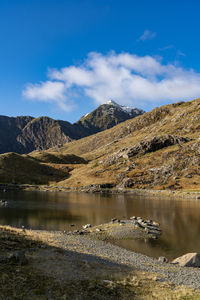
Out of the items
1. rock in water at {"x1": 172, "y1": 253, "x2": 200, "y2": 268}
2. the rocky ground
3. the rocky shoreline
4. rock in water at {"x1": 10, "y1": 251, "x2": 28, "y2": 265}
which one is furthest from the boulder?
rock in water at {"x1": 10, "y1": 251, "x2": 28, "y2": 265}

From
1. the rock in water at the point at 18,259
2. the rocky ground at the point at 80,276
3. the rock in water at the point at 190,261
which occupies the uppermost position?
the rock in water at the point at 18,259

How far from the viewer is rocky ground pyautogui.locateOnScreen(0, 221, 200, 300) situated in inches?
677

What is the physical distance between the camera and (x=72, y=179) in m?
188

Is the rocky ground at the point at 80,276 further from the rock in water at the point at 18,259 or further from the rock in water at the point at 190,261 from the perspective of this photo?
the rock in water at the point at 190,261

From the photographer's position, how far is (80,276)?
2056 centimetres

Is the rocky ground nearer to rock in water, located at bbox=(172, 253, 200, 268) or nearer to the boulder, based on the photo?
rock in water, located at bbox=(172, 253, 200, 268)

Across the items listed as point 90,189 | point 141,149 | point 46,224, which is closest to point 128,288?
point 46,224

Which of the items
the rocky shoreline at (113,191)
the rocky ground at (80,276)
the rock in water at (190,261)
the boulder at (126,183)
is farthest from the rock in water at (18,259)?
the boulder at (126,183)

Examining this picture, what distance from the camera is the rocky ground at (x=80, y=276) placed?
17.2m

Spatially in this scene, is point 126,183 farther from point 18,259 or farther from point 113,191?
point 18,259

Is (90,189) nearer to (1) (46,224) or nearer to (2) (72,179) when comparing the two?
(2) (72,179)

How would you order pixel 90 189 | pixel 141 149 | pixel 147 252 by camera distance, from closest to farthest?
pixel 147 252 → pixel 90 189 → pixel 141 149

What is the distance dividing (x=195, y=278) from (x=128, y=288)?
9.72 meters

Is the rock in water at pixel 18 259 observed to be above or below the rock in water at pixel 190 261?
above
